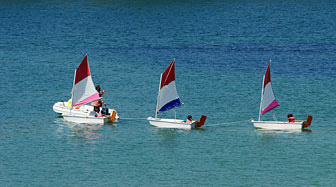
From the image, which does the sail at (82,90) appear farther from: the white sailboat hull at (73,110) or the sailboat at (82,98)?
the white sailboat hull at (73,110)

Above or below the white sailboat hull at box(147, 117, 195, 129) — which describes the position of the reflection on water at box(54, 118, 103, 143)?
below

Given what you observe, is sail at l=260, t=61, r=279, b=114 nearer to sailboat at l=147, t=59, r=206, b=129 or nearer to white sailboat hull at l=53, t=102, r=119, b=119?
sailboat at l=147, t=59, r=206, b=129

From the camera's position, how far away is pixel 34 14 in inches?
7151

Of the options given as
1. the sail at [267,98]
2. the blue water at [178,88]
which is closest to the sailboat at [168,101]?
the blue water at [178,88]

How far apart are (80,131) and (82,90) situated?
688cm

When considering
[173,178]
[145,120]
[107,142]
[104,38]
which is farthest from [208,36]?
[173,178]

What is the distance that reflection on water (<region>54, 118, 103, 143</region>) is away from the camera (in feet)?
252

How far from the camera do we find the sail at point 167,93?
8238 centimetres

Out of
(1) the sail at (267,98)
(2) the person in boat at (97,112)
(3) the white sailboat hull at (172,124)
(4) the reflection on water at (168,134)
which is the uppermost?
(1) the sail at (267,98)

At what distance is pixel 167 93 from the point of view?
8331 cm

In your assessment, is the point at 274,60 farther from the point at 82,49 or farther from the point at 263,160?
the point at 263,160

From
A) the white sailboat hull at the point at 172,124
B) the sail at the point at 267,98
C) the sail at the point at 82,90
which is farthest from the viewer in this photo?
the sail at the point at 82,90

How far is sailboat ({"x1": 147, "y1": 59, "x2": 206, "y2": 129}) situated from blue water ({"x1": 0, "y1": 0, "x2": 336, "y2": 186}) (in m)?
1.12

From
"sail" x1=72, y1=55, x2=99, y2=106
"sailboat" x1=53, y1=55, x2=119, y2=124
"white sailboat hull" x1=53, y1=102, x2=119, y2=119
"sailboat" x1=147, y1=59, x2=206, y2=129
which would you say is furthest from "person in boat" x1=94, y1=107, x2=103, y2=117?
"sailboat" x1=147, y1=59, x2=206, y2=129
